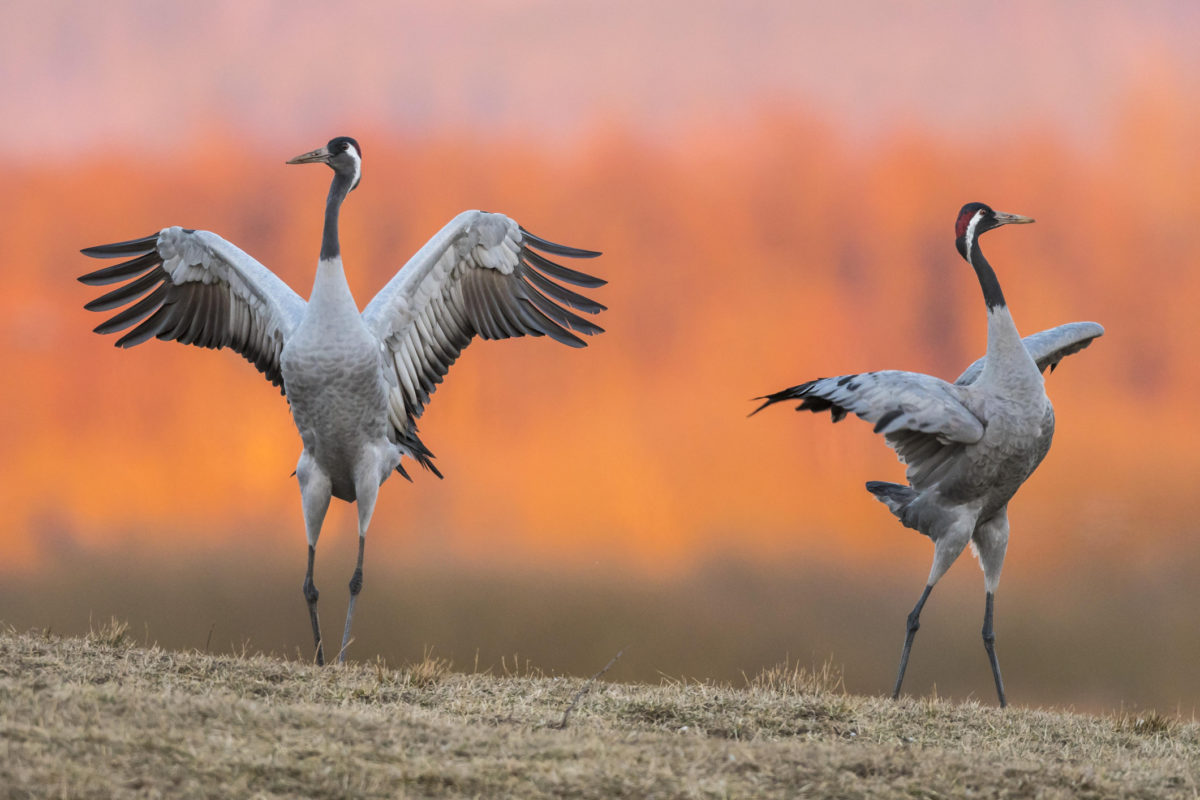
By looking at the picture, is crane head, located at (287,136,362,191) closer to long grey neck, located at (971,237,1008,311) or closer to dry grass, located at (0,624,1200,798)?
dry grass, located at (0,624,1200,798)

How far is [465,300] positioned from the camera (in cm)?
921

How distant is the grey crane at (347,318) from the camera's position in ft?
26.6

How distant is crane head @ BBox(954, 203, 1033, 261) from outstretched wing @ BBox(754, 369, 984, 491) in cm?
134

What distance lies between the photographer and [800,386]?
7.68m

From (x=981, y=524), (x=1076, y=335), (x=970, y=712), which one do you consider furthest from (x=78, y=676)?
(x=1076, y=335)

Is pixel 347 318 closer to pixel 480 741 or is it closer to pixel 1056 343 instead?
pixel 480 741

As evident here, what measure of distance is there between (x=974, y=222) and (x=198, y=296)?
5752 millimetres

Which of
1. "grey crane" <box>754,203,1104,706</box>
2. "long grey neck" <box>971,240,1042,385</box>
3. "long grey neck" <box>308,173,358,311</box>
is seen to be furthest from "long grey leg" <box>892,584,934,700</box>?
"long grey neck" <box>308,173,358,311</box>

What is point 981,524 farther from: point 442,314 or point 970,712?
point 442,314

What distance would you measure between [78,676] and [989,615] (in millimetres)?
5974

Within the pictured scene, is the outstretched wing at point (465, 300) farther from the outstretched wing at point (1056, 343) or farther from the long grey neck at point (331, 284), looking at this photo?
the outstretched wing at point (1056, 343)

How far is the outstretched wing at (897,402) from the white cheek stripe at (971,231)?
1.28 m

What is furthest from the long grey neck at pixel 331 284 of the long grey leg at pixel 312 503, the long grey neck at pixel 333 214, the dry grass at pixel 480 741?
the dry grass at pixel 480 741

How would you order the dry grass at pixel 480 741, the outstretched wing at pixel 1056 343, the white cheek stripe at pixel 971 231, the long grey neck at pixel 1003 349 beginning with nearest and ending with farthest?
the dry grass at pixel 480 741, the long grey neck at pixel 1003 349, the white cheek stripe at pixel 971 231, the outstretched wing at pixel 1056 343
